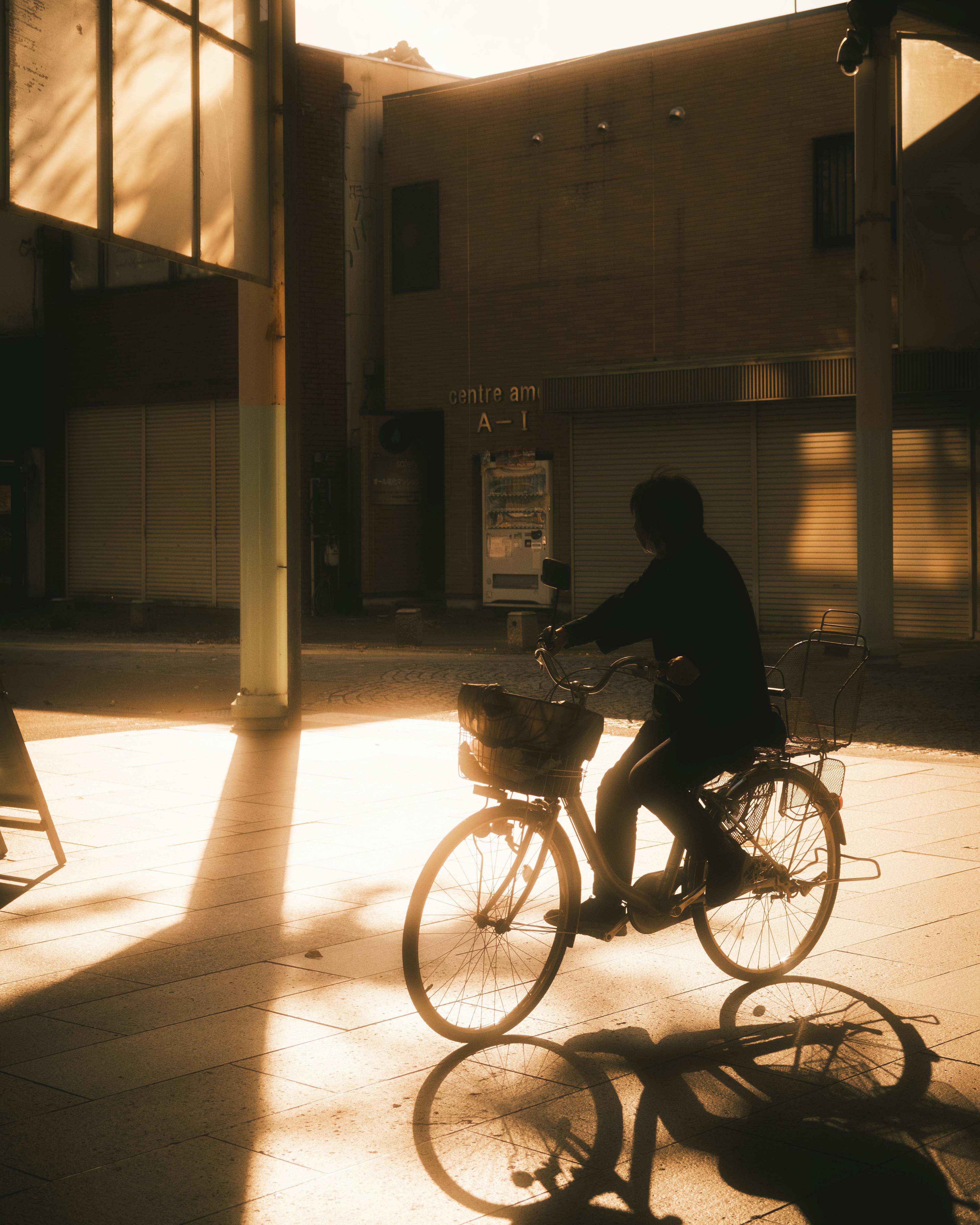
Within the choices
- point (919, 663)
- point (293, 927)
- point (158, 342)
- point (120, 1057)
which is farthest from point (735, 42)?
point (120, 1057)

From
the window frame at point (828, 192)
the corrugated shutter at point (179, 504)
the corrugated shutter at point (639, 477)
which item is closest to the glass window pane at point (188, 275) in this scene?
the corrugated shutter at point (179, 504)

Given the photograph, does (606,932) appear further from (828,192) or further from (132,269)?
(132,269)

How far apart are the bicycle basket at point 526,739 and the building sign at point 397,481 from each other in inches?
835

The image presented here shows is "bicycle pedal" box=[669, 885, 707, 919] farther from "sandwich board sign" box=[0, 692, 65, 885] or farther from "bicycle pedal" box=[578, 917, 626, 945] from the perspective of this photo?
"sandwich board sign" box=[0, 692, 65, 885]

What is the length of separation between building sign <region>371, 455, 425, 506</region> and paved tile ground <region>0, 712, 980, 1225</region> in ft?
60.6

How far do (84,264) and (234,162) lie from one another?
16744 mm

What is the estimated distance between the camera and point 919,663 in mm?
15875

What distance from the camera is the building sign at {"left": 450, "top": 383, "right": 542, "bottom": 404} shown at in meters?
22.9

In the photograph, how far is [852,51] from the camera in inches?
566

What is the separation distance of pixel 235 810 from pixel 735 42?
15.9 m

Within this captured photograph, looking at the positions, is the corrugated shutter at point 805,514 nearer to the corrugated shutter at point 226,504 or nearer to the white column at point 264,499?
the corrugated shutter at point 226,504

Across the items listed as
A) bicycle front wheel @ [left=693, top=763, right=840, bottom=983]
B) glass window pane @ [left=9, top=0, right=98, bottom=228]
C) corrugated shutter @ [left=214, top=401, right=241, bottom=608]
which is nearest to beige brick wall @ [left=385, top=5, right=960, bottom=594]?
corrugated shutter @ [left=214, top=401, right=241, bottom=608]

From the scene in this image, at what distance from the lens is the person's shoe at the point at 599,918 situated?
14.9 ft

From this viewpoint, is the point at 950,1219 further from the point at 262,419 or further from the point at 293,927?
the point at 262,419
